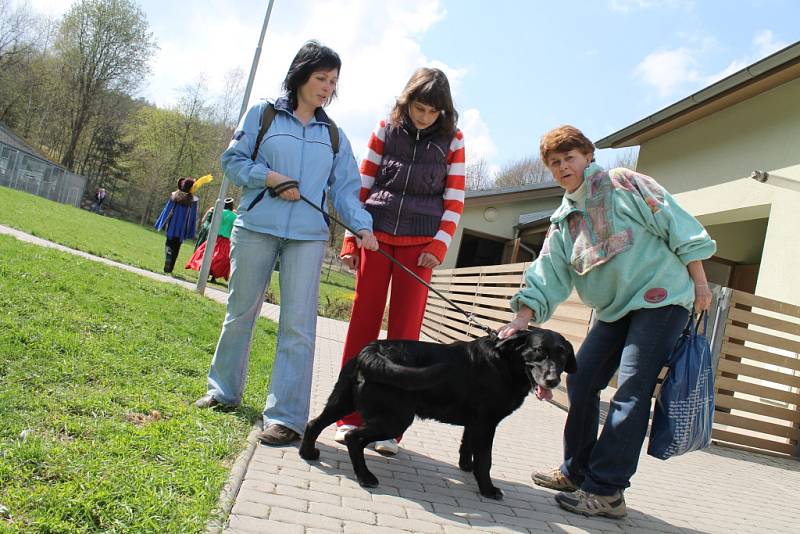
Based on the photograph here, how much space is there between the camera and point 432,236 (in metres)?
3.92

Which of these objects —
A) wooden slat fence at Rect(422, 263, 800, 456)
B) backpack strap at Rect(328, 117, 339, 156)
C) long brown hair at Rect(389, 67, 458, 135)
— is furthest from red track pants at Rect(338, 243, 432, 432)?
wooden slat fence at Rect(422, 263, 800, 456)

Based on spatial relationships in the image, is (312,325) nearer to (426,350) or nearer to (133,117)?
(426,350)

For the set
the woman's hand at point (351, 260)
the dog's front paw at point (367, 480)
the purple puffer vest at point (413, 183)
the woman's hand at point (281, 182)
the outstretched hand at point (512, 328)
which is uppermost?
the purple puffer vest at point (413, 183)

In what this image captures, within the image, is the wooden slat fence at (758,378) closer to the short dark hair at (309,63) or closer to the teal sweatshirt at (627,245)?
the teal sweatshirt at (627,245)

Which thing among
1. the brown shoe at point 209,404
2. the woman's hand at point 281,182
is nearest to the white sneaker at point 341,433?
the brown shoe at point 209,404

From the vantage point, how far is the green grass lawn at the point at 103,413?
223 centimetres

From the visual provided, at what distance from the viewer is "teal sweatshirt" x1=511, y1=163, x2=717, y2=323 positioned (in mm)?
3254

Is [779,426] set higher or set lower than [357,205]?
lower

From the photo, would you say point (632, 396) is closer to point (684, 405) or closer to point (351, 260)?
point (684, 405)

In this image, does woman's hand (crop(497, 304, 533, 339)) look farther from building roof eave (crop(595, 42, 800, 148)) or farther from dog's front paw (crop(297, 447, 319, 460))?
building roof eave (crop(595, 42, 800, 148))

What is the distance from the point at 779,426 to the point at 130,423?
20.9 feet

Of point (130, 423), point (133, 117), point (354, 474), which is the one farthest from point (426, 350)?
point (133, 117)

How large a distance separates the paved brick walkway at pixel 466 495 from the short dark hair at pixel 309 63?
2103 millimetres

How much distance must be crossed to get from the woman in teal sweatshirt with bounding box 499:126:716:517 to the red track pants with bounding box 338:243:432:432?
669 mm
